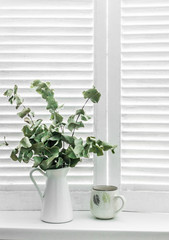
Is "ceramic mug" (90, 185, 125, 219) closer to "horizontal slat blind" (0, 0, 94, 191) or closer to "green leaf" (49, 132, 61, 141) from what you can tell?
"horizontal slat blind" (0, 0, 94, 191)

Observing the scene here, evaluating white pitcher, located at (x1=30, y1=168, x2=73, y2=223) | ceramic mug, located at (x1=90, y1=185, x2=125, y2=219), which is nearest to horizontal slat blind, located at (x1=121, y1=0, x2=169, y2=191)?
ceramic mug, located at (x1=90, y1=185, x2=125, y2=219)

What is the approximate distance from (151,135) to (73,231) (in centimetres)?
43

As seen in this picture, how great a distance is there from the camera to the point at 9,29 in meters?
Answer: 1.29

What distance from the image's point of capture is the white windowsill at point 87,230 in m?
1.10

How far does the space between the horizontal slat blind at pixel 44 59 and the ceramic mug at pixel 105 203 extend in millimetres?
114

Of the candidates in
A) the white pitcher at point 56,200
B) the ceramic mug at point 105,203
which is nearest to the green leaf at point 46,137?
the white pitcher at point 56,200

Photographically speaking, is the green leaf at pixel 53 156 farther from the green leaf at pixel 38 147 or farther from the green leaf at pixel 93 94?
the green leaf at pixel 93 94

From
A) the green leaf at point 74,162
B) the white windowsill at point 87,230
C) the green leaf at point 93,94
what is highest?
the green leaf at point 93,94

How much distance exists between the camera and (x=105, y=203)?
1.16m

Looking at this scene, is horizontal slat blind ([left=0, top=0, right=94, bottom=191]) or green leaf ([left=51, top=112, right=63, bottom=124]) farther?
horizontal slat blind ([left=0, top=0, right=94, bottom=191])

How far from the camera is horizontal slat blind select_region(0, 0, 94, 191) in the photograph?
1278 millimetres

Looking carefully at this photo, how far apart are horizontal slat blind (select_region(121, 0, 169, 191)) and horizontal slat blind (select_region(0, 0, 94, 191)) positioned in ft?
0.45

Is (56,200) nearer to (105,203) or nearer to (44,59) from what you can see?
(105,203)

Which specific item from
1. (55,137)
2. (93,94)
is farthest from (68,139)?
(93,94)
